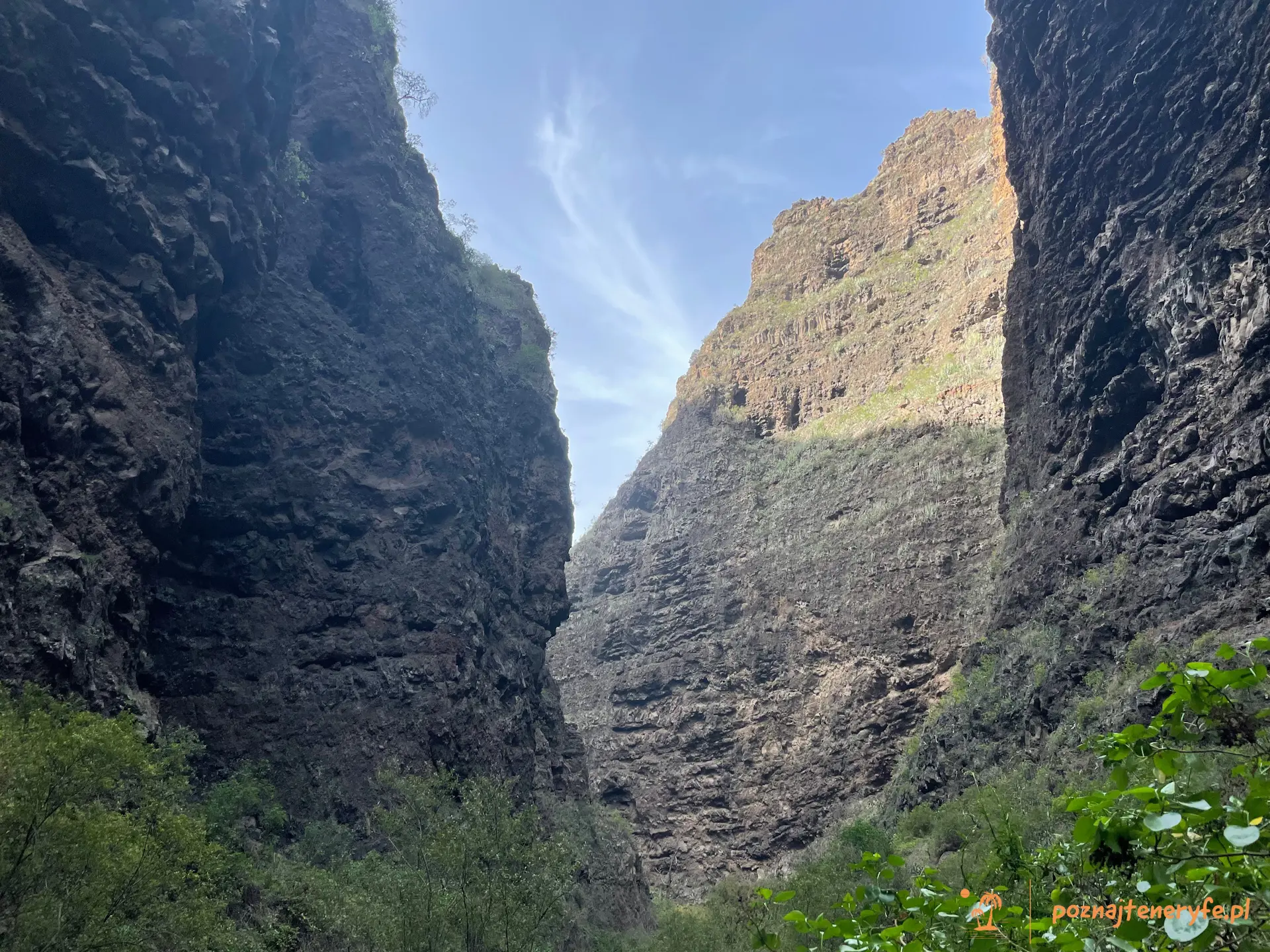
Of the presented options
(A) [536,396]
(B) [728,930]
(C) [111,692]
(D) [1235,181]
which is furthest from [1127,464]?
(A) [536,396]

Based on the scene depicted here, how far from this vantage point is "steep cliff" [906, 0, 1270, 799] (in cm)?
2008

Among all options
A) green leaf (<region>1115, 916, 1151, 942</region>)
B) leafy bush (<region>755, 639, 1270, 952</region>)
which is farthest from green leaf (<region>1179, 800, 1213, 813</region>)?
green leaf (<region>1115, 916, 1151, 942</region>)

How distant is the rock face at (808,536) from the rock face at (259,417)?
11.4 m

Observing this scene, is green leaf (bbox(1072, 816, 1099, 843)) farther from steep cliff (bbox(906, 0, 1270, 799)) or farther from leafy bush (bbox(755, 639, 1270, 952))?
steep cliff (bbox(906, 0, 1270, 799))

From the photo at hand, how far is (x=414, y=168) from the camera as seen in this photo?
4522 cm

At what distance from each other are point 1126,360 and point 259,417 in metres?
29.6

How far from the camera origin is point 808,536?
56562mm

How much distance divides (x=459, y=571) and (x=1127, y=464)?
78.9 ft

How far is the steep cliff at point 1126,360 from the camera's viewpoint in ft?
65.9

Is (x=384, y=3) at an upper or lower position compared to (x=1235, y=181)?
upper

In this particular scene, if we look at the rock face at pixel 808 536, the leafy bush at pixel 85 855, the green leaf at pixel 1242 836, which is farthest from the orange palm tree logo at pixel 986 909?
the rock face at pixel 808 536

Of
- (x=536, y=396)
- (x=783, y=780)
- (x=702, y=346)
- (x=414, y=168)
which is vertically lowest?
(x=783, y=780)

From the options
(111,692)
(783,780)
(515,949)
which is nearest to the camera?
(515,949)

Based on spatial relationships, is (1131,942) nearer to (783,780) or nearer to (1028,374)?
(1028,374)
